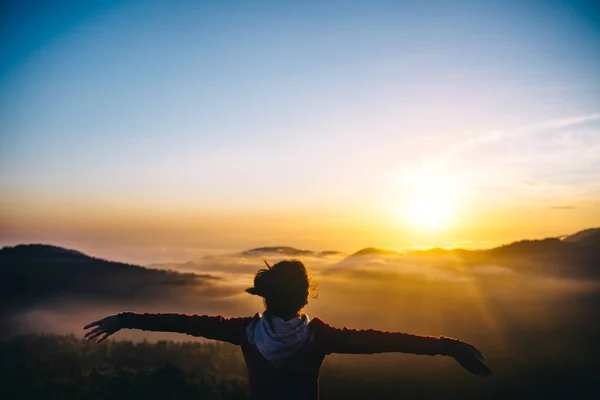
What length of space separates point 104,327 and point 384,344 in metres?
2.83

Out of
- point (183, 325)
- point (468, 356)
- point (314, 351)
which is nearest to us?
point (314, 351)

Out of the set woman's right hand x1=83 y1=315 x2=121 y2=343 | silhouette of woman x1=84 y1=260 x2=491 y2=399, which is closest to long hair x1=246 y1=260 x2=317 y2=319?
silhouette of woman x1=84 y1=260 x2=491 y2=399

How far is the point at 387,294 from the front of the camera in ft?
368

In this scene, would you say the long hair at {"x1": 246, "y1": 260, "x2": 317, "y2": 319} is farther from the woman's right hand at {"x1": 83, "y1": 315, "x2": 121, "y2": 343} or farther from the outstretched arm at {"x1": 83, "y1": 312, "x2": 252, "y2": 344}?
the woman's right hand at {"x1": 83, "y1": 315, "x2": 121, "y2": 343}

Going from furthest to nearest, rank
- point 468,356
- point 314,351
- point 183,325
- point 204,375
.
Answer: point 204,375 < point 183,325 < point 468,356 < point 314,351

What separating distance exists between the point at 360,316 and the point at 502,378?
181 ft

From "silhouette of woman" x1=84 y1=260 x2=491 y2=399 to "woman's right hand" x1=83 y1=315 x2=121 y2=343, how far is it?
57.2 inches

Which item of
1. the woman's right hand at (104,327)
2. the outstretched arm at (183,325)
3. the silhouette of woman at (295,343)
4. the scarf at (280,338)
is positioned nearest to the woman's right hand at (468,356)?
the silhouette of woman at (295,343)

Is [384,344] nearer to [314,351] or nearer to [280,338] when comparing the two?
[314,351]

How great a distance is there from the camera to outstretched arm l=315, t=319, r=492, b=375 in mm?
4195

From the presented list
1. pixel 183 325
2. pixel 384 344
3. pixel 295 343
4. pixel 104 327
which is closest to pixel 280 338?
pixel 295 343

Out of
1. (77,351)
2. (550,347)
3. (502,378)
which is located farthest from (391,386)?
(550,347)

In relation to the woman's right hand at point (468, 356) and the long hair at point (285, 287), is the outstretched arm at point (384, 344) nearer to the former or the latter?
the woman's right hand at point (468, 356)

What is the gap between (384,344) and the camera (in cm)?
420
